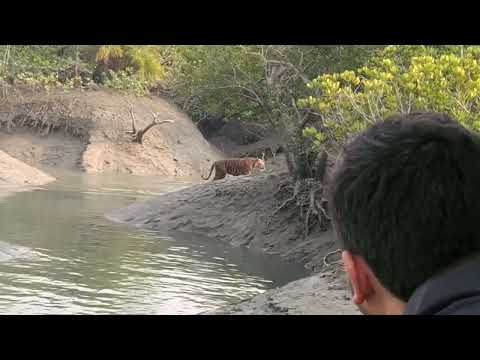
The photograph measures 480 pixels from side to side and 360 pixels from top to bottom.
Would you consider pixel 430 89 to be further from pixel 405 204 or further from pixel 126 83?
pixel 126 83

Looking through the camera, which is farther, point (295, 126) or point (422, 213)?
point (295, 126)

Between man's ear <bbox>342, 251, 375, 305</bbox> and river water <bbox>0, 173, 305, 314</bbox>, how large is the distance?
22.8 ft

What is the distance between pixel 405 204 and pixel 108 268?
968cm

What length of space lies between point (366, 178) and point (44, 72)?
34.4m

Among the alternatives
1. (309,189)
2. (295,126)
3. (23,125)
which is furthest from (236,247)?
(23,125)

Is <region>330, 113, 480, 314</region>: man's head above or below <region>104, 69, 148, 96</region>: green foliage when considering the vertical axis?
below

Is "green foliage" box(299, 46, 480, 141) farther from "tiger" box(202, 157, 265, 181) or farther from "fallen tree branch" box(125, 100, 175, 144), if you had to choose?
"fallen tree branch" box(125, 100, 175, 144)

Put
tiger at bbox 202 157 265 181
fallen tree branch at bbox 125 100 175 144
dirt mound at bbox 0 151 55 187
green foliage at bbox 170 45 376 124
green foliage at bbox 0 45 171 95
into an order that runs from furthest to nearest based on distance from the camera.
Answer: fallen tree branch at bbox 125 100 175 144, green foliage at bbox 0 45 171 95, dirt mound at bbox 0 151 55 187, tiger at bbox 202 157 265 181, green foliage at bbox 170 45 376 124

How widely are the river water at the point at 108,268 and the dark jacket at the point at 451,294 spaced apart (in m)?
7.12

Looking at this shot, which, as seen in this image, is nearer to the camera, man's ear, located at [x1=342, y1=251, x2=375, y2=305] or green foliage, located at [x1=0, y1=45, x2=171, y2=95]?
man's ear, located at [x1=342, y1=251, x2=375, y2=305]

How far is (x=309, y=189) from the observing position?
46.9ft

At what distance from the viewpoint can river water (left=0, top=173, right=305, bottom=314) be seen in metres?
8.57

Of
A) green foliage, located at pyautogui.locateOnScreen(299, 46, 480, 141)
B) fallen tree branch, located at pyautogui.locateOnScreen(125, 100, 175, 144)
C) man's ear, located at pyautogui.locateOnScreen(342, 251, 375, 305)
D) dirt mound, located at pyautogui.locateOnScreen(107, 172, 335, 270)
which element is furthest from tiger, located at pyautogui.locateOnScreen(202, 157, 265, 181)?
man's ear, located at pyautogui.locateOnScreen(342, 251, 375, 305)

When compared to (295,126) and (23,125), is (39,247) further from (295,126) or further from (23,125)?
(23,125)
